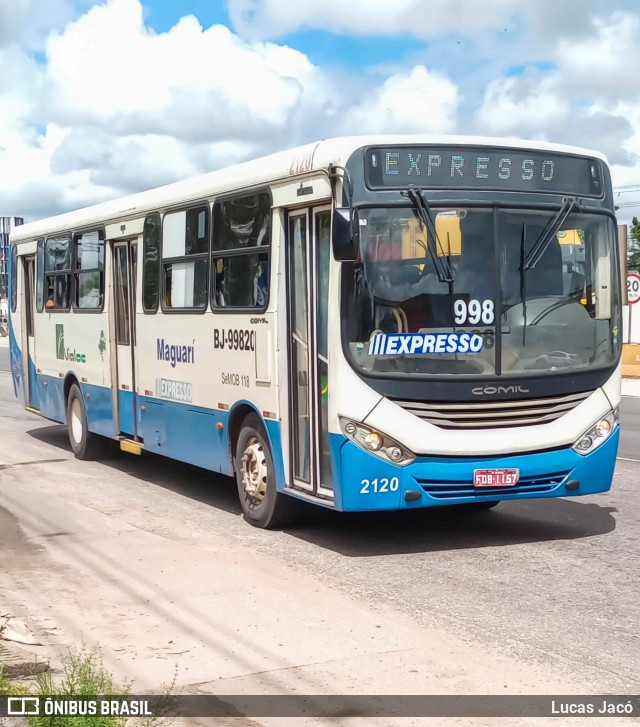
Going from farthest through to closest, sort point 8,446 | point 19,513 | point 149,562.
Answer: point 8,446 < point 19,513 < point 149,562

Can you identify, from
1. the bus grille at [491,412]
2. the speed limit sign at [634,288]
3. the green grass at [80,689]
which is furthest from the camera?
the speed limit sign at [634,288]

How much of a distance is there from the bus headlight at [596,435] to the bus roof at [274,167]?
6.97 feet

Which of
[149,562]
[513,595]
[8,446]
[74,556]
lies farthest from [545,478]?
[8,446]

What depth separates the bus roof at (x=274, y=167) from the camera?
843cm

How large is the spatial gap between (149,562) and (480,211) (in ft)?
11.9

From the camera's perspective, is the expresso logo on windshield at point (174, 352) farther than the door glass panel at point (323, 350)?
Yes

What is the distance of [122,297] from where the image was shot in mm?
13148

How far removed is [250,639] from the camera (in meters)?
6.38

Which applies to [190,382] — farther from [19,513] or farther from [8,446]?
[8,446]

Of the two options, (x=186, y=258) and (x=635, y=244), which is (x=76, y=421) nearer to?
(x=186, y=258)

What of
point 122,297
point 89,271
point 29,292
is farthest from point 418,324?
point 29,292

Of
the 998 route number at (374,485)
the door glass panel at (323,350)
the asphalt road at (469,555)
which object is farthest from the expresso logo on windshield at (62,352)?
the 998 route number at (374,485)

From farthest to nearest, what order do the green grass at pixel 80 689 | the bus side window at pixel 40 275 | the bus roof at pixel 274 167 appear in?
1. the bus side window at pixel 40 275
2. the bus roof at pixel 274 167
3. the green grass at pixel 80 689

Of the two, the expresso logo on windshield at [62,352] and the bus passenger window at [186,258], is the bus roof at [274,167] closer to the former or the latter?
the bus passenger window at [186,258]
